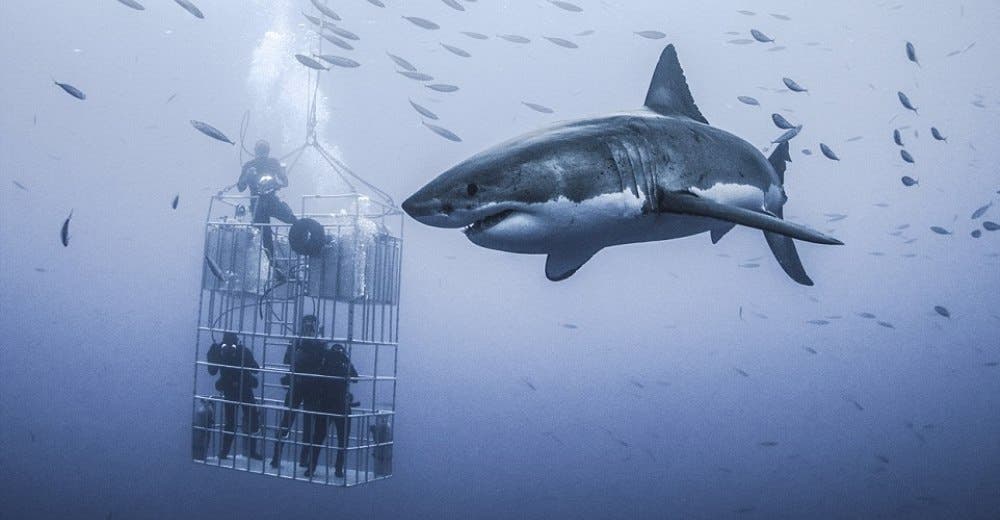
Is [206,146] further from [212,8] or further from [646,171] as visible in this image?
[646,171]

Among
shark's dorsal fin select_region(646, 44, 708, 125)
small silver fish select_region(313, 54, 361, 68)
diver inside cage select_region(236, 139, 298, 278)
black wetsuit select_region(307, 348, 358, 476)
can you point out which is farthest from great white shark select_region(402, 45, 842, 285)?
small silver fish select_region(313, 54, 361, 68)

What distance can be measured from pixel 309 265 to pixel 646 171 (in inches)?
211

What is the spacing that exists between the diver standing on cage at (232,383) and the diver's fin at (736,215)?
5885mm

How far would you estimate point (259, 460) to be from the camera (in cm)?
716

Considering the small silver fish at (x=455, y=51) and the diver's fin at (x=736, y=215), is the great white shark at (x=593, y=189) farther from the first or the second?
the small silver fish at (x=455, y=51)

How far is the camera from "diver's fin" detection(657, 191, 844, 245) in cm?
229

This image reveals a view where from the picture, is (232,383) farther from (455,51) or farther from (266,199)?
(455,51)

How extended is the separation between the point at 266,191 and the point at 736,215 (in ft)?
22.6

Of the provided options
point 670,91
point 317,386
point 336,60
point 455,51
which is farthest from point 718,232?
point 455,51

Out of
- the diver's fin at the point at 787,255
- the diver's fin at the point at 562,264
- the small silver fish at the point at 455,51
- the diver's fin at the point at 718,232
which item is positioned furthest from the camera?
the small silver fish at the point at 455,51

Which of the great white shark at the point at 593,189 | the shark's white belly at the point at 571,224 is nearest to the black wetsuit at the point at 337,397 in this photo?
the great white shark at the point at 593,189

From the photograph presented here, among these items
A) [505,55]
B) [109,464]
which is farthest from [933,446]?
[109,464]

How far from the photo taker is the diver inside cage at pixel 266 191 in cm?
717

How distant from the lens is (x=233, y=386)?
803 centimetres
